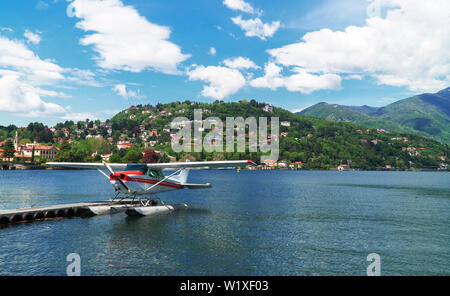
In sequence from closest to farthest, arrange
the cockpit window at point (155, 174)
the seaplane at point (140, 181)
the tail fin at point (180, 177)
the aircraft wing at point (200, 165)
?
the seaplane at point (140, 181), the aircraft wing at point (200, 165), the cockpit window at point (155, 174), the tail fin at point (180, 177)

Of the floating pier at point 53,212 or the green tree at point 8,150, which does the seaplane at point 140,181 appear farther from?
the green tree at point 8,150

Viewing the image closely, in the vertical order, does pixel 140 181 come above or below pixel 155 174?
below

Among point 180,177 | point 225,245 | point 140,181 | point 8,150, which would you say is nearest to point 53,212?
point 140,181

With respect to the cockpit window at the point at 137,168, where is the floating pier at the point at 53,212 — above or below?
below

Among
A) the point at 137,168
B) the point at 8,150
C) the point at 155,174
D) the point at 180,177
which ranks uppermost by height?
the point at 8,150

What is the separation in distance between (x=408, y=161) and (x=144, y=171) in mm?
196710

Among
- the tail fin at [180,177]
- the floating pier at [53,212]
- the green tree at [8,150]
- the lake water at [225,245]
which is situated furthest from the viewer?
the green tree at [8,150]

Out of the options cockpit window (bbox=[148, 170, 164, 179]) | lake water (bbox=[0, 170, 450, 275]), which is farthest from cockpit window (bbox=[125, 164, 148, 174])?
lake water (bbox=[0, 170, 450, 275])

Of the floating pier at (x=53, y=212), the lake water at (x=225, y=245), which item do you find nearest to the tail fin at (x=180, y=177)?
the lake water at (x=225, y=245)

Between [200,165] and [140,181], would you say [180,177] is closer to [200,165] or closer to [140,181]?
[200,165]

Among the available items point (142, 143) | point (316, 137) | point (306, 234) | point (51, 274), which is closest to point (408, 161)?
point (316, 137)

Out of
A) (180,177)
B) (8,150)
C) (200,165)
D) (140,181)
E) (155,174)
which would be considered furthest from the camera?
(8,150)

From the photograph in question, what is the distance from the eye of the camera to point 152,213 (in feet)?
69.8

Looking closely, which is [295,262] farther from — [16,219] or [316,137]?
[316,137]
